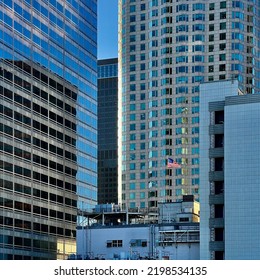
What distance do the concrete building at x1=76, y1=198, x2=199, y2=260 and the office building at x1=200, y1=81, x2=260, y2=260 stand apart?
37.3ft

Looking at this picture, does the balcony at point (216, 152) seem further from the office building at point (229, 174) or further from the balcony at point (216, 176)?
the balcony at point (216, 176)

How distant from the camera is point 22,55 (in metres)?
132

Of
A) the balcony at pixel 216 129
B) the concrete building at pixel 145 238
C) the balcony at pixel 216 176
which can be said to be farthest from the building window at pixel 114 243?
the balcony at pixel 216 129

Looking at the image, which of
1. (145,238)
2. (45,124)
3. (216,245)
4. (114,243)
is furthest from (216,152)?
(45,124)

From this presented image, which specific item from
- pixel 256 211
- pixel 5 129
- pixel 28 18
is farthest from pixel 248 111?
pixel 28 18

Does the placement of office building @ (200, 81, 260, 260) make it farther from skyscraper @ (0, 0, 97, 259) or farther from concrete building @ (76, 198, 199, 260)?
skyscraper @ (0, 0, 97, 259)

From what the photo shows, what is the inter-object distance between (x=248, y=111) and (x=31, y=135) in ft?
173

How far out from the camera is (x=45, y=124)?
14100 centimetres

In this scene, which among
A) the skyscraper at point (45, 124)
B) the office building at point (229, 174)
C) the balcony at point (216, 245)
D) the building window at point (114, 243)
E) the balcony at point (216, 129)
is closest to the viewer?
Result: the office building at point (229, 174)

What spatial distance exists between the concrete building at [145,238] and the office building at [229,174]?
37.3 feet

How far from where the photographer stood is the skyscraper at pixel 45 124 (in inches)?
4921

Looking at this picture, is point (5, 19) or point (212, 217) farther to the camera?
point (5, 19)
